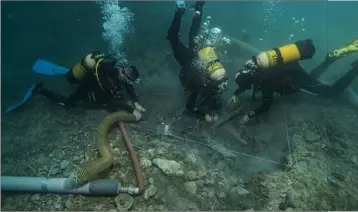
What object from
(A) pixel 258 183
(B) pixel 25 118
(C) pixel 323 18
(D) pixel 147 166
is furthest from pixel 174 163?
(C) pixel 323 18

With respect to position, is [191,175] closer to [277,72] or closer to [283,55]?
[277,72]

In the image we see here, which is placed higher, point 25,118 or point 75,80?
point 75,80

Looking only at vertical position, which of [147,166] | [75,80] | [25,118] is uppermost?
[75,80]

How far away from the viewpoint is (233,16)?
53.3ft

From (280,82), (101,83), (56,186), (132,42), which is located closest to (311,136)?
(280,82)

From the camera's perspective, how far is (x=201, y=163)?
5.67 m

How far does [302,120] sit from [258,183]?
8.24ft

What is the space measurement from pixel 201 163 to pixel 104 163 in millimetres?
1849

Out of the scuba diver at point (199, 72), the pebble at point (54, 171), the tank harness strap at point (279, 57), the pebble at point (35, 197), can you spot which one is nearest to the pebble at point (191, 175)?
the scuba diver at point (199, 72)

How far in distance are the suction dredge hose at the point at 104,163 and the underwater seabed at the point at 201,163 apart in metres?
0.18

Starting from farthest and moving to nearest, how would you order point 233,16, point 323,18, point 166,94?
point 323,18
point 233,16
point 166,94

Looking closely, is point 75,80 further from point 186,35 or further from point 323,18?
point 323,18

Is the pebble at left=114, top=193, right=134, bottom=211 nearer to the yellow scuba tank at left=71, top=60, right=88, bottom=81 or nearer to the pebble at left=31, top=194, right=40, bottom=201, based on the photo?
the pebble at left=31, top=194, right=40, bottom=201

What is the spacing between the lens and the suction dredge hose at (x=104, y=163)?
4887 mm
